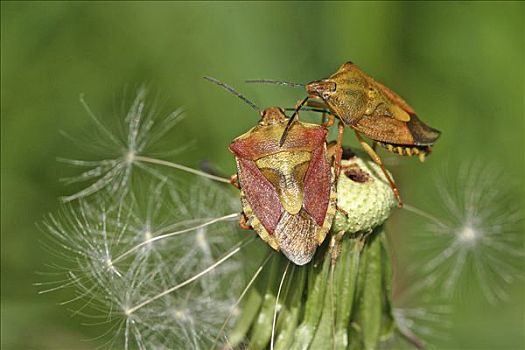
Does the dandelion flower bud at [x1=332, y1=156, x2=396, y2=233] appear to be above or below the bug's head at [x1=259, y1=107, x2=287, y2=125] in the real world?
below

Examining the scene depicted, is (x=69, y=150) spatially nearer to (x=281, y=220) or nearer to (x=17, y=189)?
(x=17, y=189)

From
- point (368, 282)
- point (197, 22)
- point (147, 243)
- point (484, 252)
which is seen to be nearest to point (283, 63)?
point (197, 22)

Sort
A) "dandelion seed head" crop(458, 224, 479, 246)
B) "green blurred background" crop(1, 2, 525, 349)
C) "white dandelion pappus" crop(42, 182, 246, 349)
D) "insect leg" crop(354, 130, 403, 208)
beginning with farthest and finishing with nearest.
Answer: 1. "green blurred background" crop(1, 2, 525, 349)
2. "dandelion seed head" crop(458, 224, 479, 246)
3. "white dandelion pappus" crop(42, 182, 246, 349)
4. "insect leg" crop(354, 130, 403, 208)

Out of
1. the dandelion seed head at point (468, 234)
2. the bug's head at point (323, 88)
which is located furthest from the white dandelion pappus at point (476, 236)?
the bug's head at point (323, 88)

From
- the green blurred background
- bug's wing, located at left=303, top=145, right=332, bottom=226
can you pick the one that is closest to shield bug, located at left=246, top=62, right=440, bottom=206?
bug's wing, located at left=303, top=145, right=332, bottom=226

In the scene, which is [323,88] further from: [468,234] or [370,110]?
[468,234]

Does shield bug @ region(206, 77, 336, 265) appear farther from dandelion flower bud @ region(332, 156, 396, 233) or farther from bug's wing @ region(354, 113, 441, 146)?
bug's wing @ region(354, 113, 441, 146)

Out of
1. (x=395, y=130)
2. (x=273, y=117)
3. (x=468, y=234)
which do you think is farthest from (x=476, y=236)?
(x=273, y=117)
